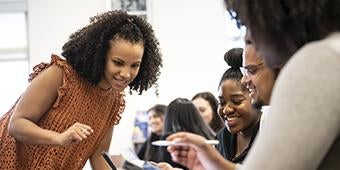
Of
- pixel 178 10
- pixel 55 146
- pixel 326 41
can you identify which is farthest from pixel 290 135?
pixel 178 10

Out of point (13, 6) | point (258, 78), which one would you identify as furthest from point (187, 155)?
point (13, 6)

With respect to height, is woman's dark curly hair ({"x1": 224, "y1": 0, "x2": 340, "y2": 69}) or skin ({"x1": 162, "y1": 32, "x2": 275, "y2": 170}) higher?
woman's dark curly hair ({"x1": 224, "y1": 0, "x2": 340, "y2": 69})

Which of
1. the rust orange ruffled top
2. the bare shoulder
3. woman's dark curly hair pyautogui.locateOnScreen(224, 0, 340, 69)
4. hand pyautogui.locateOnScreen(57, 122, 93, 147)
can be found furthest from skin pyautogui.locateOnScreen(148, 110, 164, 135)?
woman's dark curly hair pyautogui.locateOnScreen(224, 0, 340, 69)

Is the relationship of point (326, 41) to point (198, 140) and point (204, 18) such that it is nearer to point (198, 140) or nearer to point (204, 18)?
point (198, 140)

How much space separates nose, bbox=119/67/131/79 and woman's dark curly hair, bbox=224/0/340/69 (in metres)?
1.13

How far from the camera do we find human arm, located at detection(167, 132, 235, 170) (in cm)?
99

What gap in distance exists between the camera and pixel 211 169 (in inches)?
43.4

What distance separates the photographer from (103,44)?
6.13 feet

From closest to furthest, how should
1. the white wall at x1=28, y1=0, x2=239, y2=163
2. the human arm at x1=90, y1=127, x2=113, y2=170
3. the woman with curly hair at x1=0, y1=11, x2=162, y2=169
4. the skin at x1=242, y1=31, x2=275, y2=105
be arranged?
the skin at x1=242, y1=31, x2=275, y2=105
the woman with curly hair at x1=0, y1=11, x2=162, y2=169
the human arm at x1=90, y1=127, x2=113, y2=170
the white wall at x1=28, y1=0, x2=239, y2=163

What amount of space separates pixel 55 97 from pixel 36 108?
0.08m

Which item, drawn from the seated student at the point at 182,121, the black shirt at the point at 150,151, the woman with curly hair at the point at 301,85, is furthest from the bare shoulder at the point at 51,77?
the black shirt at the point at 150,151

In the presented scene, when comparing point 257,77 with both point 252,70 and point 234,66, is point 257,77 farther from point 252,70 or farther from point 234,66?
point 234,66

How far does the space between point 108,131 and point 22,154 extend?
32 centimetres

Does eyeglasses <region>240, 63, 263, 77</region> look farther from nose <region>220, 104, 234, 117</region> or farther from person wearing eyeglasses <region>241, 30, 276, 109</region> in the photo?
nose <region>220, 104, 234, 117</region>
